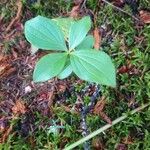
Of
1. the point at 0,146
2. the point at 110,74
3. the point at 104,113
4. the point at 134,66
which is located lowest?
the point at 0,146

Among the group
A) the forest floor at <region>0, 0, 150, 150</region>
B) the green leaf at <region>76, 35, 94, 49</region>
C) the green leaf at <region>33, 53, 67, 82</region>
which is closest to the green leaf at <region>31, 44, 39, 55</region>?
the forest floor at <region>0, 0, 150, 150</region>

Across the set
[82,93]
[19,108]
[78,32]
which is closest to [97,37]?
[82,93]

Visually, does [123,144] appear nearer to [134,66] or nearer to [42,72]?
[134,66]

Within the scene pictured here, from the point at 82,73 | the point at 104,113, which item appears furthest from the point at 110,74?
the point at 104,113

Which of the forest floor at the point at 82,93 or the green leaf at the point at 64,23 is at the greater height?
the green leaf at the point at 64,23

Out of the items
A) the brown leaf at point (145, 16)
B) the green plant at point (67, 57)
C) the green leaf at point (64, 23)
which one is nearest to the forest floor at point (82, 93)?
the brown leaf at point (145, 16)

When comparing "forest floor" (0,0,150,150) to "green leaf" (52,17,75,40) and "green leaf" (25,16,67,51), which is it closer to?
"green leaf" (52,17,75,40)

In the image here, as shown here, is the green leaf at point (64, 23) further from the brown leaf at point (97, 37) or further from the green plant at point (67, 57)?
the green plant at point (67, 57)
